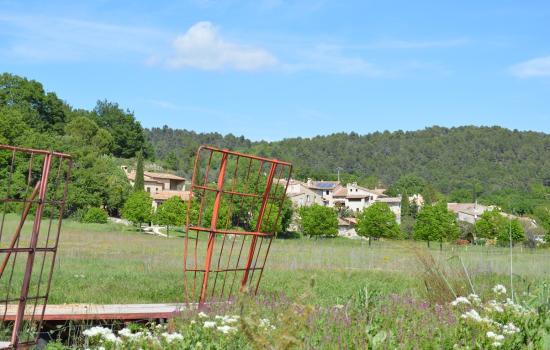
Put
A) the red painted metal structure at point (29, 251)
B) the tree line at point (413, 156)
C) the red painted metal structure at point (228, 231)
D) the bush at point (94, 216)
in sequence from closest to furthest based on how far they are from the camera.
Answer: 1. the red painted metal structure at point (29, 251)
2. the red painted metal structure at point (228, 231)
3. the bush at point (94, 216)
4. the tree line at point (413, 156)

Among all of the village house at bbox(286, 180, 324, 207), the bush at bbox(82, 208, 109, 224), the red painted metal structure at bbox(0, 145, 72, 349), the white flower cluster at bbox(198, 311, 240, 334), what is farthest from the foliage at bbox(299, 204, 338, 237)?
the white flower cluster at bbox(198, 311, 240, 334)

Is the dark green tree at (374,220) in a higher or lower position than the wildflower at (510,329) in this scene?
A: lower

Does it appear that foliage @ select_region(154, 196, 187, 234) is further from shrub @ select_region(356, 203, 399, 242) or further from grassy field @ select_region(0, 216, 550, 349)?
grassy field @ select_region(0, 216, 550, 349)

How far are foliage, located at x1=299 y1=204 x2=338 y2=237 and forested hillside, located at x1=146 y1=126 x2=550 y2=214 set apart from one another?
176 feet

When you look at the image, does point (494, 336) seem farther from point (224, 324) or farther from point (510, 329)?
point (224, 324)

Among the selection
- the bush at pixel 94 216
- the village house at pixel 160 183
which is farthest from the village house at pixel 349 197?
the bush at pixel 94 216

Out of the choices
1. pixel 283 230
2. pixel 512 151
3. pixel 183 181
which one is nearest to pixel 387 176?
pixel 512 151

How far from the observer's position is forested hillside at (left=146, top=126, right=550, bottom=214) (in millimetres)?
129500

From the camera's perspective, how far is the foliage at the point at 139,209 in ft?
193

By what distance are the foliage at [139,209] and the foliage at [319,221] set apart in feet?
55.3

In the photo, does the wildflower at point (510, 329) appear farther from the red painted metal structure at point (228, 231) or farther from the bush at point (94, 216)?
the bush at point (94, 216)

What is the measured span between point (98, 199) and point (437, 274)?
59.1 metres

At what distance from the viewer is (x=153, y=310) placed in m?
7.80

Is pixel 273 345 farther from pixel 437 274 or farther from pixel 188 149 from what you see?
pixel 188 149
